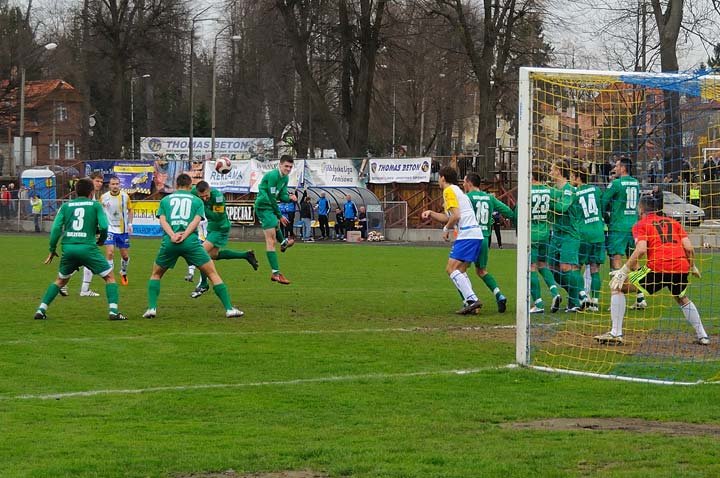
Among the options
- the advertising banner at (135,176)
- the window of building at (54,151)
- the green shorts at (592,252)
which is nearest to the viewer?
the green shorts at (592,252)

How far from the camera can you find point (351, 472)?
659 cm

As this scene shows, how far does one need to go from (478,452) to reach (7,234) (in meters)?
38.8

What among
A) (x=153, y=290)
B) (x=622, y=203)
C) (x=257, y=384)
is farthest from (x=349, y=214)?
(x=257, y=384)

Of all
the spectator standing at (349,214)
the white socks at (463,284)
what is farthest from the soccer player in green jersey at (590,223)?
the spectator standing at (349,214)

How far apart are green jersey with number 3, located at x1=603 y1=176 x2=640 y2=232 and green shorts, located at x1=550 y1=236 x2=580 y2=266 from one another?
913mm

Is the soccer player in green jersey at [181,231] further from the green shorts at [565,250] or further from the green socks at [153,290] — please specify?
the green shorts at [565,250]

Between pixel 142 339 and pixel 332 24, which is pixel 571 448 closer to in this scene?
pixel 142 339

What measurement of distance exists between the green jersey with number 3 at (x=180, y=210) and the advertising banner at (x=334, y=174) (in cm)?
3037

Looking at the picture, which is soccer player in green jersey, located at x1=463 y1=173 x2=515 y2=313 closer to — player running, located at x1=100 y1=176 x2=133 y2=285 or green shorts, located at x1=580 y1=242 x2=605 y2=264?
green shorts, located at x1=580 y1=242 x2=605 y2=264

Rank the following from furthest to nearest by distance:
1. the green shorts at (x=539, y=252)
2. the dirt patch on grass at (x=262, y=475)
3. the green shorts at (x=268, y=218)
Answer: the green shorts at (x=268, y=218)
the green shorts at (x=539, y=252)
the dirt patch on grass at (x=262, y=475)

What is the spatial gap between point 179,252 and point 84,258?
120 centimetres

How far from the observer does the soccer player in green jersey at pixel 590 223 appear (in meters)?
15.4

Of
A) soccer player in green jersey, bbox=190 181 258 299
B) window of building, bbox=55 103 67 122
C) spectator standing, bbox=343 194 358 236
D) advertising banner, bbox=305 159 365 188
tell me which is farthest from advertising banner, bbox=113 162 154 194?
soccer player in green jersey, bbox=190 181 258 299

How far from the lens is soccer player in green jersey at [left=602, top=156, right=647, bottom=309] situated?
1569cm
